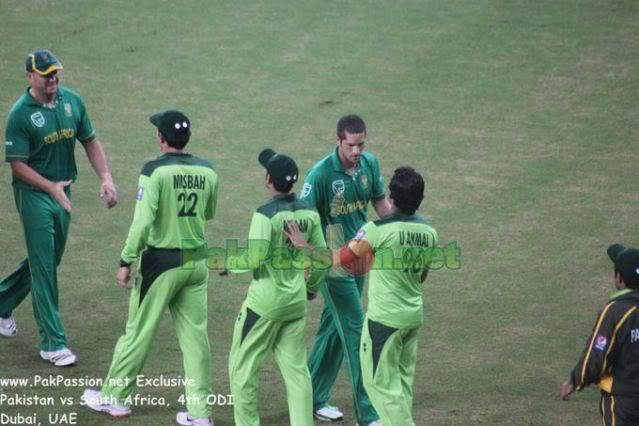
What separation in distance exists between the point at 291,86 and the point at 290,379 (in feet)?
27.4

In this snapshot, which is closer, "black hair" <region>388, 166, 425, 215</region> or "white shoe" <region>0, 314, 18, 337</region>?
"black hair" <region>388, 166, 425, 215</region>

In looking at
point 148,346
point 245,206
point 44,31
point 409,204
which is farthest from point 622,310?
point 44,31

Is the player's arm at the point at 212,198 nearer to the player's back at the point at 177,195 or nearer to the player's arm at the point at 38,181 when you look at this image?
the player's back at the point at 177,195

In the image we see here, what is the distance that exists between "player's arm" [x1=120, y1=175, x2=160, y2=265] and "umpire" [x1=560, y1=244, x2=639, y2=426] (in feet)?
10.4

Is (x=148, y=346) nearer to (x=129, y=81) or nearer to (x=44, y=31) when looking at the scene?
(x=129, y=81)

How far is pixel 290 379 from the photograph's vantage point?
26.9 feet

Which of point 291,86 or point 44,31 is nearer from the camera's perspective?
point 291,86

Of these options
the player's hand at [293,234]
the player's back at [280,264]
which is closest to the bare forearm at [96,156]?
the player's back at [280,264]

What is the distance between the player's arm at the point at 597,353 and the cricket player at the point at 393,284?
3.88 feet

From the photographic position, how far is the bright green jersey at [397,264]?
25.8ft

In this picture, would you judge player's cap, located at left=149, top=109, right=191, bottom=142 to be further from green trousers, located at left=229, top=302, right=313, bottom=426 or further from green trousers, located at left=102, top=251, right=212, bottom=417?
green trousers, located at left=229, top=302, right=313, bottom=426

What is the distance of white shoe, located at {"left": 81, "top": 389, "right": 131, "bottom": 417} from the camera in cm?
874

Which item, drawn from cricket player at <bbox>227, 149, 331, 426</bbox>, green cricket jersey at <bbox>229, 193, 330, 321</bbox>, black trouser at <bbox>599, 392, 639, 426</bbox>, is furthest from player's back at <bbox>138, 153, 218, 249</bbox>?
black trouser at <bbox>599, 392, 639, 426</bbox>

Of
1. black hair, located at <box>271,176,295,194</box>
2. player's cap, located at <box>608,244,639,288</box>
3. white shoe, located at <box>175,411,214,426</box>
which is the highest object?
black hair, located at <box>271,176,295,194</box>
